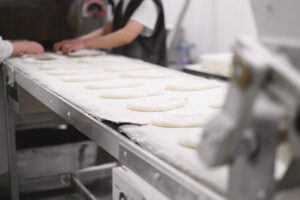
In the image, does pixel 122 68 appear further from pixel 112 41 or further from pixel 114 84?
pixel 112 41

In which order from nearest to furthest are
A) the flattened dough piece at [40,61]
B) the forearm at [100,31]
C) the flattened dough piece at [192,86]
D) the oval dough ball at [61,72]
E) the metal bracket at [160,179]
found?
the metal bracket at [160,179] → the flattened dough piece at [192,86] → the oval dough ball at [61,72] → the flattened dough piece at [40,61] → the forearm at [100,31]

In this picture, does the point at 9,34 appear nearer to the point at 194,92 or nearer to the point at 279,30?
the point at 194,92

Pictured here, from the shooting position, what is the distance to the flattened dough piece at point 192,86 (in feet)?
5.59

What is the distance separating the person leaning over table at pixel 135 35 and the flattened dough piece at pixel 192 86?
1.18 m

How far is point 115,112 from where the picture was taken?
4.35 ft

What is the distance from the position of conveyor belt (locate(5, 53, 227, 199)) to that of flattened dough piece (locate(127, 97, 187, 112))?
5cm

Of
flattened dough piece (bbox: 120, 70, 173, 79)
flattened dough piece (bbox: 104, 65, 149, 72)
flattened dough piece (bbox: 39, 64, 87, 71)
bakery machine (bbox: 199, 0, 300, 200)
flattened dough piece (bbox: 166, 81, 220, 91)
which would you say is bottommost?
flattened dough piece (bbox: 39, 64, 87, 71)

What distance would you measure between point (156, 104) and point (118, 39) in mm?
1603

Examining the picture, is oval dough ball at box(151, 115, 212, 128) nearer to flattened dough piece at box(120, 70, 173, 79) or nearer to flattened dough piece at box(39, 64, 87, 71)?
flattened dough piece at box(120, 70, 173, 79)

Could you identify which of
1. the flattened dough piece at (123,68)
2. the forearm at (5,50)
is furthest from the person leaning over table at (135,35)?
the flattened dough piece at (123,68)

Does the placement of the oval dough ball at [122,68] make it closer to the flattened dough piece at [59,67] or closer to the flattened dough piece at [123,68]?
the flattened dough piece at [123,68]

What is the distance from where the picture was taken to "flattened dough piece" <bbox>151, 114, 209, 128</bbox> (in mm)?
1171

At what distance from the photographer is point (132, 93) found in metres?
1.63

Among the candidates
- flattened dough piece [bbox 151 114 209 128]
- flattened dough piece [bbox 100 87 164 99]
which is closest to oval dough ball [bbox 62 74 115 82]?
flattened dough piece [bbox 100 87 164 99]
